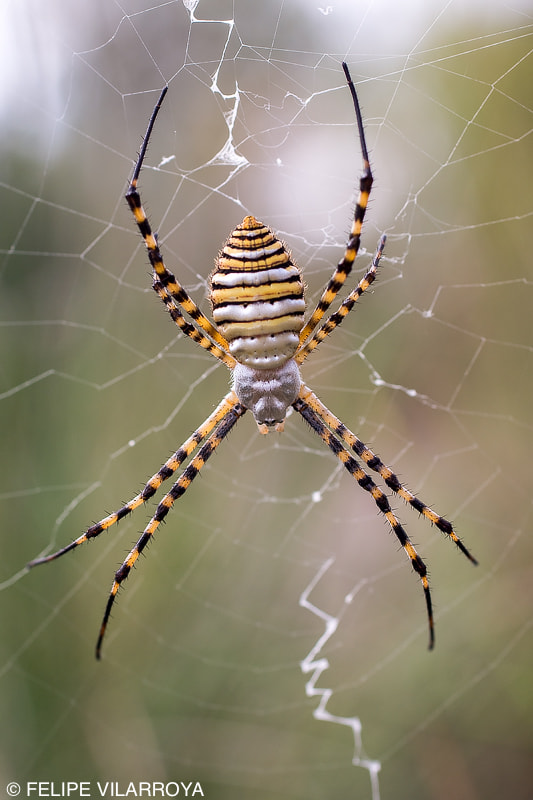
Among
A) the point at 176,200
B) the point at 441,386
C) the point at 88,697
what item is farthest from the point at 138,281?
the point at 88,697

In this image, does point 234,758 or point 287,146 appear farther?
point 234,758

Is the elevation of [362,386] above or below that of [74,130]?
below

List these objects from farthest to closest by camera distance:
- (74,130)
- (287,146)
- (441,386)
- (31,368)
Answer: (441,386) < (31,368) < (74,130) < (287,146)

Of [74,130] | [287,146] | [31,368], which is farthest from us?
[31,368]

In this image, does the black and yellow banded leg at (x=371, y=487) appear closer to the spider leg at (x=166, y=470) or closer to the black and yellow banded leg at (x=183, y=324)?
the spider leg at (x=166, y=470)

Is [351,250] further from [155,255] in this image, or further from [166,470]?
[166,470]

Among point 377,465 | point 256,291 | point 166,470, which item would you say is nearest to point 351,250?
point 256,291

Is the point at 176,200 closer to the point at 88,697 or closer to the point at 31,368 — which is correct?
the point at 31,368
